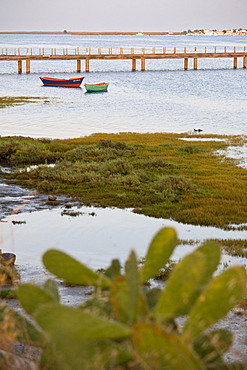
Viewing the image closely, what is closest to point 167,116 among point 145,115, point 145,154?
point 145,115

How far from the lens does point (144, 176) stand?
50.3 ft

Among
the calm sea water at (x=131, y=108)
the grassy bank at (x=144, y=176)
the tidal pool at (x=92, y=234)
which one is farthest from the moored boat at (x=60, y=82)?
the tidal pool at (x=92, y=234)

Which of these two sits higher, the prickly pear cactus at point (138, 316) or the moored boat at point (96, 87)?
the prickly pear cactus at point (138, 316)

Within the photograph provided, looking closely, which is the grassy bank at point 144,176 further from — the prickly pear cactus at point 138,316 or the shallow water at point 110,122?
the prickly pear cactus at point 138,316

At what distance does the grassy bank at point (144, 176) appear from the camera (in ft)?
41.0

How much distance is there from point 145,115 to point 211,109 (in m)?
6.91

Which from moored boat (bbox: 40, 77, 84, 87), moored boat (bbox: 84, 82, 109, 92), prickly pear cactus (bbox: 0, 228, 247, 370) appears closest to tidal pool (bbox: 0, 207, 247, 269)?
prickly pear cactus (bbox: 0, 228, 247, 370)

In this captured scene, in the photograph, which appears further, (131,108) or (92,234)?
(131,108)

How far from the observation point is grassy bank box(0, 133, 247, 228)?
12.5 metres

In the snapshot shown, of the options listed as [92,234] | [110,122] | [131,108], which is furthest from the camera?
[131,108]

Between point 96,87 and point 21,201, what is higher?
point 21,201

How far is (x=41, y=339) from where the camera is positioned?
206 centimetres

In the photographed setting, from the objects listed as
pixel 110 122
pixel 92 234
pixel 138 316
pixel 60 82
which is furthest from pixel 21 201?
pixel 60 82

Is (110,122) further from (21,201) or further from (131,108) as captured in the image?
(21,201)
